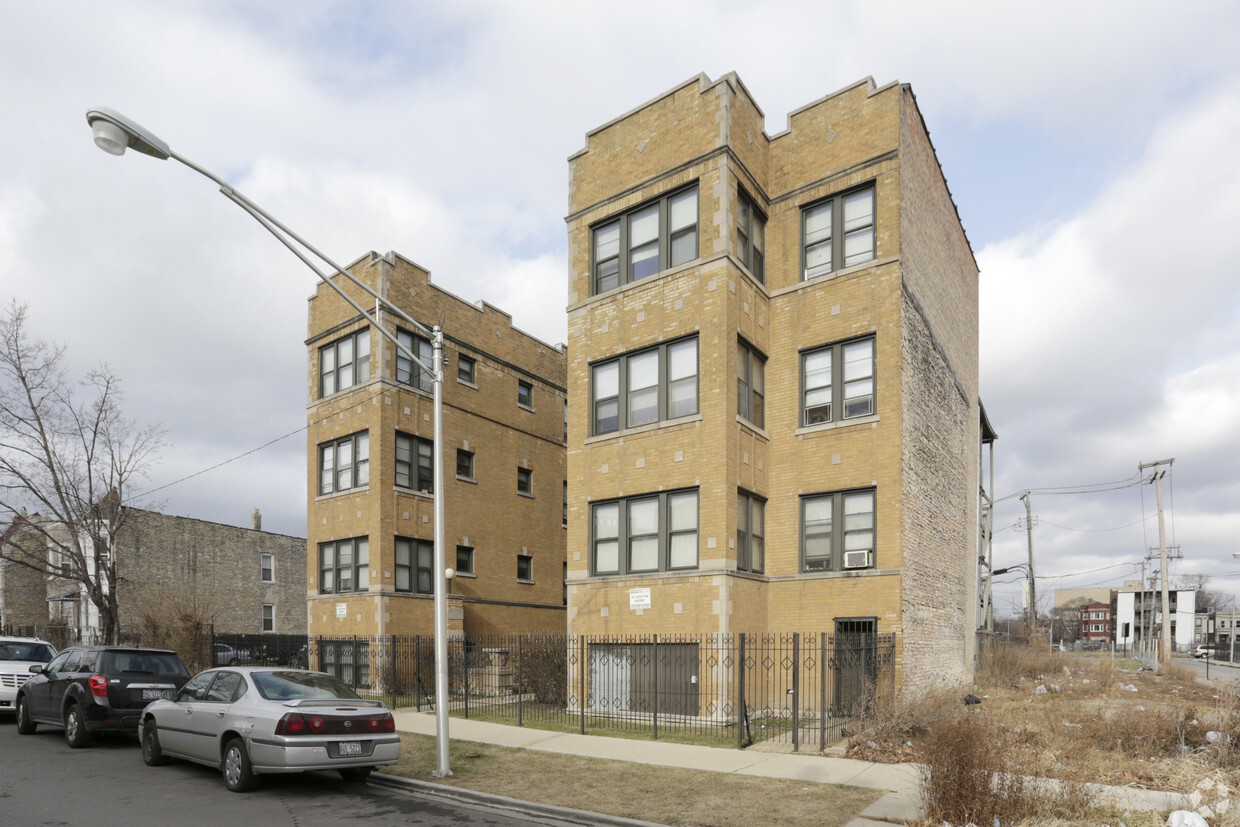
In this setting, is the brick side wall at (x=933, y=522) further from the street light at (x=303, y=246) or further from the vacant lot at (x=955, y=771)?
the street light at (x=303, y=246)

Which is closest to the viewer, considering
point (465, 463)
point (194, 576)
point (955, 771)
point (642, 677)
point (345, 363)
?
point (955, 771)

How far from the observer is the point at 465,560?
28172 millimetres

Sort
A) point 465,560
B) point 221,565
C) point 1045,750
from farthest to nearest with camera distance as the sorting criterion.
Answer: point 221,565 → point 465,560 → point 1045,750

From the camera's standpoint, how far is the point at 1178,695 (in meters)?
23.3

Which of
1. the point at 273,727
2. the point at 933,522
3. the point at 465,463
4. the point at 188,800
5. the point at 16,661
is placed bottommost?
the point at 16,661

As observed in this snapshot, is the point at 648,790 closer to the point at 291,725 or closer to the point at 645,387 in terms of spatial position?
the point at 291,725

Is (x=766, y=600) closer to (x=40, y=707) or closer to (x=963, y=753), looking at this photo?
(x=963, y=753)

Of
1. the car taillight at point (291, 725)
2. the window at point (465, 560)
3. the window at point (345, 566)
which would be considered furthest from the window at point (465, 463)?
the car taillight at point (291, 725)

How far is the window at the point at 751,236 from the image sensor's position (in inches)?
774

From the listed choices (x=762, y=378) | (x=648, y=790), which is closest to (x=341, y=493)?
(x=762, y=378)

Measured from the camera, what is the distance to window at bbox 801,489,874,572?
1838cm

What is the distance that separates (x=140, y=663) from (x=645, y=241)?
13.1 metres

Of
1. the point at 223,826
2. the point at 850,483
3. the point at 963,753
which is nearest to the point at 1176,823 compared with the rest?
the point at 963,753

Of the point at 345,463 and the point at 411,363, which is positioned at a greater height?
the point at 411,363
